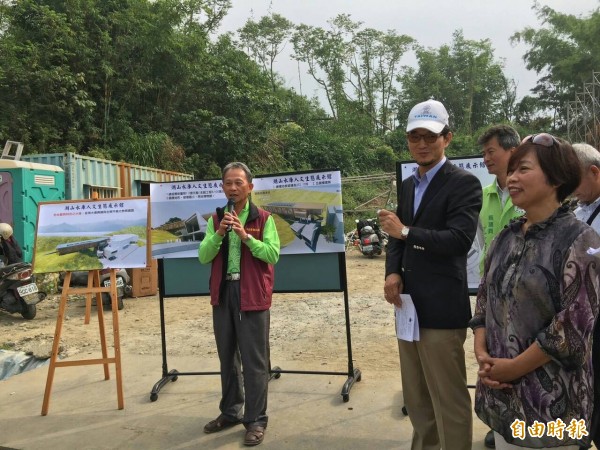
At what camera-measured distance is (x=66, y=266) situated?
3.68 meters

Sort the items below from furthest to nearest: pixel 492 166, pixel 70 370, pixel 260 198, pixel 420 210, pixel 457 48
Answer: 1. pixel 457 48
2. pixel 70 370
3. pixel 260 198
4. pixel 492 166
5. pixel 420 210

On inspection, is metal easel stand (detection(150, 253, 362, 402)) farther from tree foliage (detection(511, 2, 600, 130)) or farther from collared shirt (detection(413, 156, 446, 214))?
tree foliage (detection(511, 2, 600, 130))

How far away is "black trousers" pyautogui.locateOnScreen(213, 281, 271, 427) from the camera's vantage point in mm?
2973

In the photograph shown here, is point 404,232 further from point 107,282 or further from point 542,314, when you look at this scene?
point 107,282

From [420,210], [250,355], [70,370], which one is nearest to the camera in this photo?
[420,210]

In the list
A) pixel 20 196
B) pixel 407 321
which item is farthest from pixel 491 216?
pixel 20 196

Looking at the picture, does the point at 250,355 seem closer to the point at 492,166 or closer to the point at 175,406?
the point at 175,406

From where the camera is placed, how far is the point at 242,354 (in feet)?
9.83

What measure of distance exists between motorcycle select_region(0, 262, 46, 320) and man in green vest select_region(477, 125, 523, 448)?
5991mm

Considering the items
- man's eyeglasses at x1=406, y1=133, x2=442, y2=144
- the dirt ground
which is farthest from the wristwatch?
the dirt ground

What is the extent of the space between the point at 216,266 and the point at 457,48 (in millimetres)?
39695

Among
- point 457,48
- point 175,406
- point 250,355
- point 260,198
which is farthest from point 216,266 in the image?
point 457,48

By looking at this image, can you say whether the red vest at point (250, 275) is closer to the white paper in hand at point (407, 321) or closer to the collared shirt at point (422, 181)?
the white paper in hand at point (407, 321)

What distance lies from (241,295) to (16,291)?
16.4 ft
